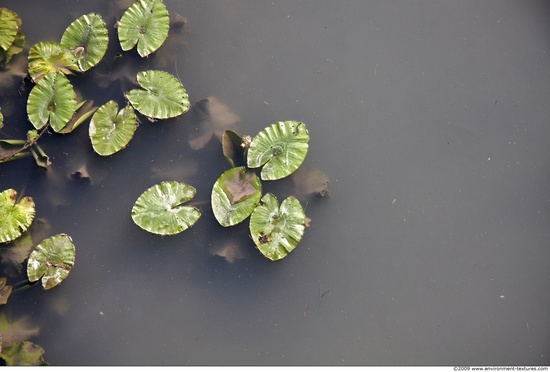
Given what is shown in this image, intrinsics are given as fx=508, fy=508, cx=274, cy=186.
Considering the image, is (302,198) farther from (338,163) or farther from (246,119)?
(246,119)

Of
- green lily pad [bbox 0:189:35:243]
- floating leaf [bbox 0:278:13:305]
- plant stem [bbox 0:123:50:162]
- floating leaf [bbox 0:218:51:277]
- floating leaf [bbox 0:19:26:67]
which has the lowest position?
floating leaf [bbox 0:278:13:305]

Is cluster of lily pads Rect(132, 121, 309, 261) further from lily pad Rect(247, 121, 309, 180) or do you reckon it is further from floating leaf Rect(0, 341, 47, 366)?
floating leaf Rect(0, 341, 47, 366)

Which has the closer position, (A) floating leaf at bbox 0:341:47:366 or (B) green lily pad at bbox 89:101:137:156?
(A) floating leaf at bbox 0:341:47:366

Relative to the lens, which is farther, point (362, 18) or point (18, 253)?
point (362, 18)

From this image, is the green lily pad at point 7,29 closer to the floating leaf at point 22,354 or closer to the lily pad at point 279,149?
the lily pad at point 279,149

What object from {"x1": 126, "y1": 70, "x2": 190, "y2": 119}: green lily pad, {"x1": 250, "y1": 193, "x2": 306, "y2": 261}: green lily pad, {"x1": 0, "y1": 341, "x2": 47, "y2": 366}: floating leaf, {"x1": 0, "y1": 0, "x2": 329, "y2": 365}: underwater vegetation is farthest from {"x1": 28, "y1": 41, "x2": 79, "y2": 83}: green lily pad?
{"x1": 0, "y1": 341, "x2": 47, "y2": 366}: floating leaf

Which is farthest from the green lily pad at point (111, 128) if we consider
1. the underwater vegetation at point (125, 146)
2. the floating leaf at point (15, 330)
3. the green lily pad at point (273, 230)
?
the floating leaf at point (15, 330)

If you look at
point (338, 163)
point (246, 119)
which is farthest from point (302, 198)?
point (246, 119)
